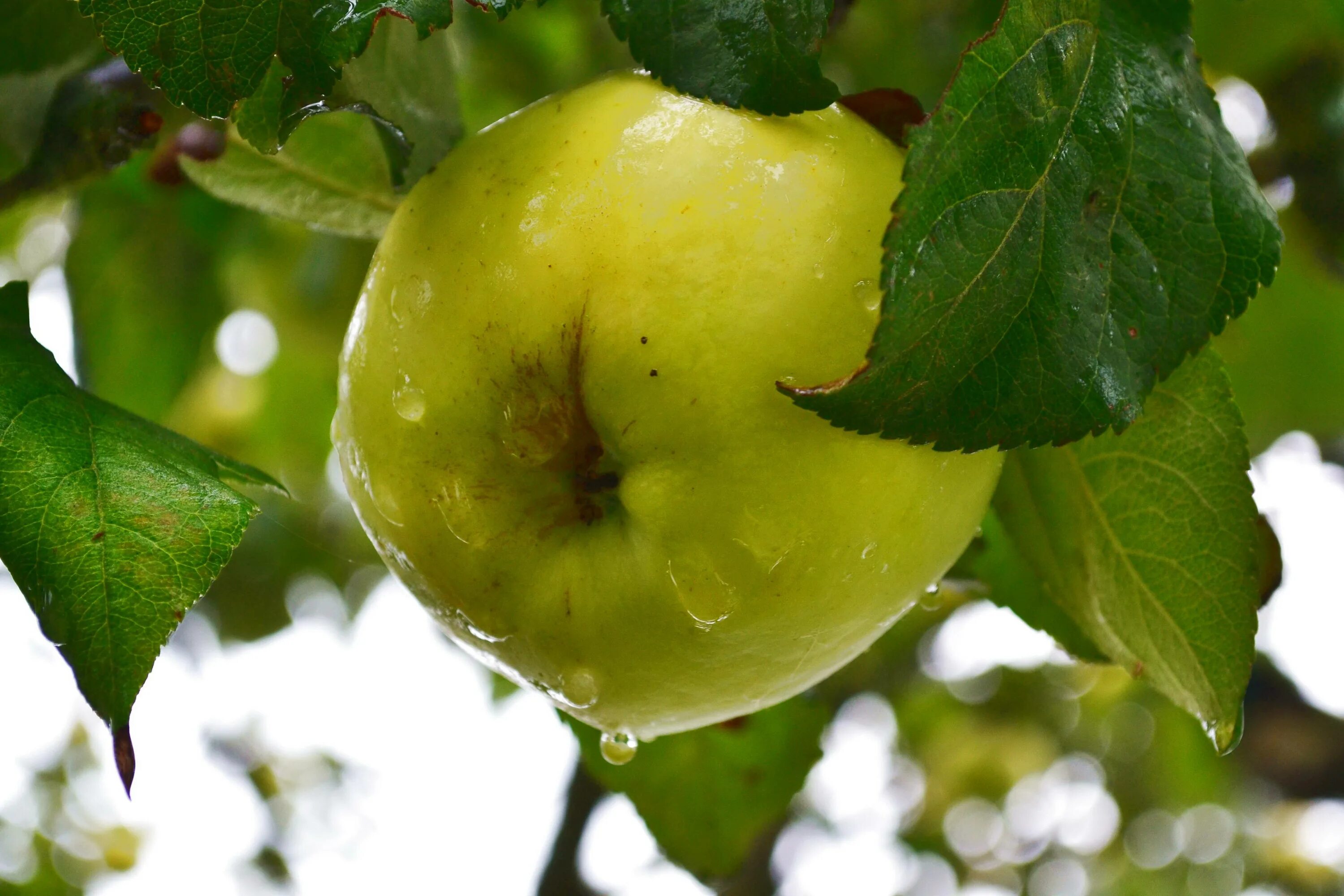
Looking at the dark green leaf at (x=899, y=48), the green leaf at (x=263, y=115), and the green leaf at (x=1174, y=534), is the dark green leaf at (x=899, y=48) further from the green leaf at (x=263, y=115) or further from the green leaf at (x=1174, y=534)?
the green leaf at (x=263, y=115)

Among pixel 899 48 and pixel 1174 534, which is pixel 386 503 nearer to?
pixel 1174 534

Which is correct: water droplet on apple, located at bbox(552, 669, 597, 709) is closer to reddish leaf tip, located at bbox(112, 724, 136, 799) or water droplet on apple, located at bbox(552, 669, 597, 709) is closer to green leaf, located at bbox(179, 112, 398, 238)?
reddish leaf tip, located at bbox(112, 724, 136, 799)

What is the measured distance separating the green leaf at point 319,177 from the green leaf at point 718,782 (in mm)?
472

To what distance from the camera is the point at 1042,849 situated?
116 inches

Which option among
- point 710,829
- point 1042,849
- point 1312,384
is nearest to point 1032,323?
point 710,829

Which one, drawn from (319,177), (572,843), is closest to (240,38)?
(319,177)

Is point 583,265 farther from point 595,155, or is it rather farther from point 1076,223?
point 1076,223

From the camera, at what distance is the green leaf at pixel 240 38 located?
532 millimetres

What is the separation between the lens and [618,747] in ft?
2.78

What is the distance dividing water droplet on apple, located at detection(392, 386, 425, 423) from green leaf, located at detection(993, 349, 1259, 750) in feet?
1.12

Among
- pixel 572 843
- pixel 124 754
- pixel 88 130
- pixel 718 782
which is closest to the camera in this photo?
pixel 124 754

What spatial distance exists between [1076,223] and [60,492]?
1.54ft

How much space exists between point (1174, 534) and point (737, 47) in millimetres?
356

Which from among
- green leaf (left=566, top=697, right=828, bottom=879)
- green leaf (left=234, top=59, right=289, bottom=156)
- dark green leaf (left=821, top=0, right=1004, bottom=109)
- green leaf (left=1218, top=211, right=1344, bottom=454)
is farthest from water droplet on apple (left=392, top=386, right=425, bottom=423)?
green leaf (left=1218, top=211, right=1344, bottom=454)
